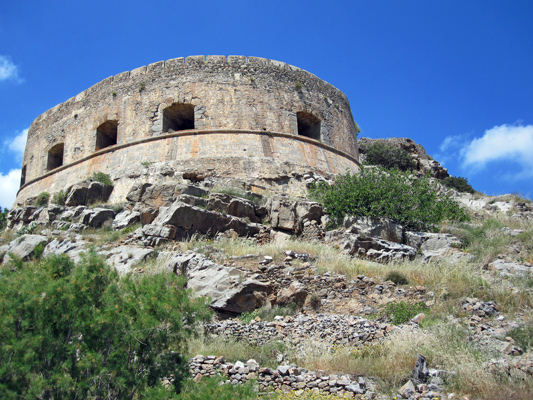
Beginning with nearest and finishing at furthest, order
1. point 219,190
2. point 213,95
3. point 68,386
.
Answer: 1. point 68,386
2. point 219,190
3. point 213,95

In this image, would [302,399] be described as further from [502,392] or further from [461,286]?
[461,286]

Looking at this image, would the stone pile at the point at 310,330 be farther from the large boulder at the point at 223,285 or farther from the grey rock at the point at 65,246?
the grey rock at the point at 65,246

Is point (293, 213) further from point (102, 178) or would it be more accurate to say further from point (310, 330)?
point (102, 178)

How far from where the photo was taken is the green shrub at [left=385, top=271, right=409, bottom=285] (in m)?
7.13

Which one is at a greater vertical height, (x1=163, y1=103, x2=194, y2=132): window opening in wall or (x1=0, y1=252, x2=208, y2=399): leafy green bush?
(x1=163, y1=103, x2=194, y2=132): window opening in wall

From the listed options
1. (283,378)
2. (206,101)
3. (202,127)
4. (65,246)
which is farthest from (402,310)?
(206,101)

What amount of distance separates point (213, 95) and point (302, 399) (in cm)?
1048

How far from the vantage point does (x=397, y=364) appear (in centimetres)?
495

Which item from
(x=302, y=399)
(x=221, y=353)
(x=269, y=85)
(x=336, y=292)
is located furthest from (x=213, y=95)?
(x=302, y=399)

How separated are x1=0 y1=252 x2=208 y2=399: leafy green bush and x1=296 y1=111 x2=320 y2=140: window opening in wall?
35.3 ft

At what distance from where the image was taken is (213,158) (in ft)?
41.5

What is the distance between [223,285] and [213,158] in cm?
621

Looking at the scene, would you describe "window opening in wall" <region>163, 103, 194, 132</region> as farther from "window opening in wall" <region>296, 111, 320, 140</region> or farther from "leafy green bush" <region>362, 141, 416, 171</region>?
"leafy green bush" <region>362, 141, 416, 171</region>

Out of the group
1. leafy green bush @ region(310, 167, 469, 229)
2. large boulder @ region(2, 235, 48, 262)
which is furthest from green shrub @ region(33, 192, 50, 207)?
leafy green bush @ region(310, 167, 469, 229)
